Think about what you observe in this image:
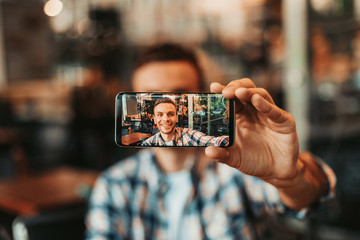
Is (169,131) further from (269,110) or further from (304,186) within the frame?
(304,186)

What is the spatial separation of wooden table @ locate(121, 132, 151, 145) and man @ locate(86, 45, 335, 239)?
0.18 meters

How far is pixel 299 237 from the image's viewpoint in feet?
8.34

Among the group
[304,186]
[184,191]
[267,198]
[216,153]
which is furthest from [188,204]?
[216,153]

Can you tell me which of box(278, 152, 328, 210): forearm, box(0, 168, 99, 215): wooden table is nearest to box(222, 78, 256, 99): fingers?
box(278, 152, 328, 210): forearm

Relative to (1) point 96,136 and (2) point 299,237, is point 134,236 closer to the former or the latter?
(2) point 299,237

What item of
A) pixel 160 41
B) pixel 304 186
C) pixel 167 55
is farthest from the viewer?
pixel 160 41

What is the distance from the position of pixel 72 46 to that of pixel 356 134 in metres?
4.72

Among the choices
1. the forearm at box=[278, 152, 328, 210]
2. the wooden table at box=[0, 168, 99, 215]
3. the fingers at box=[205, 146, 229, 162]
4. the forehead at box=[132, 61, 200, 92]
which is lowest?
the wooden table at box=[0, 168, 99, 215]

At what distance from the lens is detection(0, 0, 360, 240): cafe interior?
2.04m

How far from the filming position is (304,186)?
0.79m

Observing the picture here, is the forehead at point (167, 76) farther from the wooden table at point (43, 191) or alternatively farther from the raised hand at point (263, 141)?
the wooden table at point (43, 191)

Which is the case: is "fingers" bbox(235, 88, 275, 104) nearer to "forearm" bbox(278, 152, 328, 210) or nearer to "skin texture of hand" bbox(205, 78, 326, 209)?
"skin texture of hand" bbox(205, 78, 326, 209)

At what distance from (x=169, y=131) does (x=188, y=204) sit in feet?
1.76

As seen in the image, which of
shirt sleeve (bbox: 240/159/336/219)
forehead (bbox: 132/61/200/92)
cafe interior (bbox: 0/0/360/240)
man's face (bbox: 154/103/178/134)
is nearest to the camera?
man's face (bbox: 154/103/178/134)
